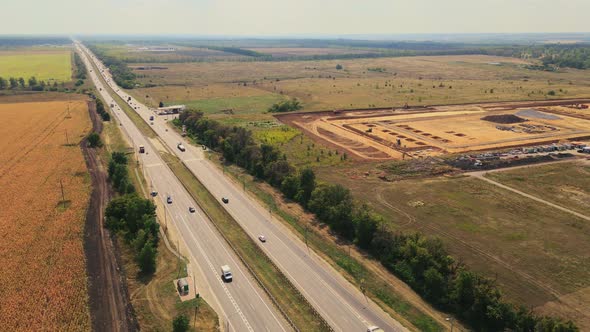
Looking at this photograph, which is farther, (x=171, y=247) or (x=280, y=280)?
(x=171, y=247)

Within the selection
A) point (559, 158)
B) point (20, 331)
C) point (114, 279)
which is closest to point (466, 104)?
point (559, 158)

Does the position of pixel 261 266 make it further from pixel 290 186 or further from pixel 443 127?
pixel 443 127


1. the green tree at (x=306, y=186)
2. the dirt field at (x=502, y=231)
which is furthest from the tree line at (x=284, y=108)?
the green tree at (x=306, y=186)

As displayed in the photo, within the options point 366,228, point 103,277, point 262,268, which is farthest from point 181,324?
point 366,228

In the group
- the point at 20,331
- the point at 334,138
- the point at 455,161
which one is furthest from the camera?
the point at 334,138

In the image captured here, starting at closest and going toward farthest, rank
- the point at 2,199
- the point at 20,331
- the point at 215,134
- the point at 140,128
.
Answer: the point at 20,331
the point at 2,199
the point at 215,134
the point at 140,128

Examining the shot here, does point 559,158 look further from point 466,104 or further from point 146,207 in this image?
point 146,207

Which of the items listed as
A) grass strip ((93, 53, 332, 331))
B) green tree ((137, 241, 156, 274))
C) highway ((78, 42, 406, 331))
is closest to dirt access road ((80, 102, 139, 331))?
green tree ((137, 241, 156, 274))
